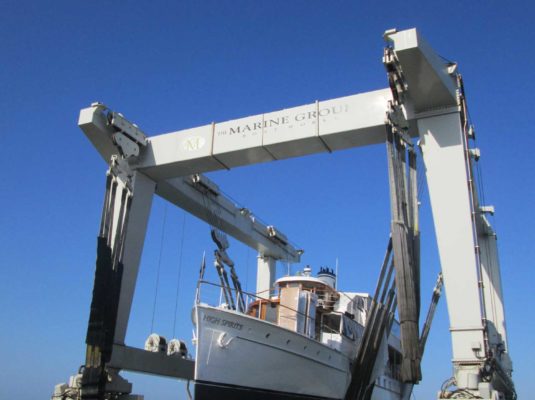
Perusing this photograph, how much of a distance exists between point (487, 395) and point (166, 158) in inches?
412

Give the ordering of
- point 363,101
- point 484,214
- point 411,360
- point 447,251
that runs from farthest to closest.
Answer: point 484,214 → point 363,101 → point 447,251 → point 411,360

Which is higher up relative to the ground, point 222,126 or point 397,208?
point 222,126

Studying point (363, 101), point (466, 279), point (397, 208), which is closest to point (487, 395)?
point (466, 279)

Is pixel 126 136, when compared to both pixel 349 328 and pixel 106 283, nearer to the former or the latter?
pixel 106 283

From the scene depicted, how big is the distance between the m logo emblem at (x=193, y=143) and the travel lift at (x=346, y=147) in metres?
0.03

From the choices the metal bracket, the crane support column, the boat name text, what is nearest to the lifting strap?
the metal bracket

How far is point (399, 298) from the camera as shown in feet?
39.6

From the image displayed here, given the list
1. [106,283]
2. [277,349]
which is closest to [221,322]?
[277,349]

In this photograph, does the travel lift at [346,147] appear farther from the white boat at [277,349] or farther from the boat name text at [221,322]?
the boat name text at [221,322]

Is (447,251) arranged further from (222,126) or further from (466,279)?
(222,126)

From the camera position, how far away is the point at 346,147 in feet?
49.8

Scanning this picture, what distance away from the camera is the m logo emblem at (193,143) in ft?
53.0

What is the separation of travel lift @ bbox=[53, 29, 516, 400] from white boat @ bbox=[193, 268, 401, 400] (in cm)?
119

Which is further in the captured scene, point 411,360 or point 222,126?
point 222,126
